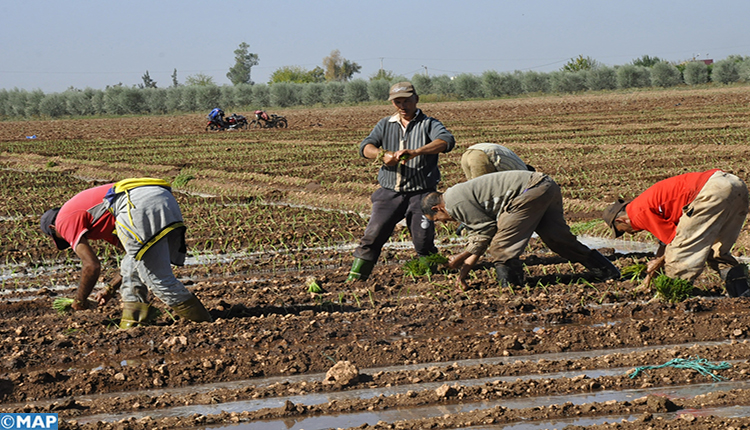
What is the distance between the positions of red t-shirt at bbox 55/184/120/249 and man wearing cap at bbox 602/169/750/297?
3726mm

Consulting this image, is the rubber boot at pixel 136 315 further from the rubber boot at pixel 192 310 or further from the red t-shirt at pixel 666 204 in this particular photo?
the red t-shirt at pixel 666 204

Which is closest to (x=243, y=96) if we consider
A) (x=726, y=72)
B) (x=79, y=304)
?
(x=726, y=72)

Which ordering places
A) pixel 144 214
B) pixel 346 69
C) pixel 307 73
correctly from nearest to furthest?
pixel 144 214, pixel 307 73, pixel 346 69

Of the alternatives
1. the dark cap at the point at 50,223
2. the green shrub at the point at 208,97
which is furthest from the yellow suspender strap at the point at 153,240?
the green shrub at the point at 208,97

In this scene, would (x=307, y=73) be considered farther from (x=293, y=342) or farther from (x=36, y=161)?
(x=293, y=342)

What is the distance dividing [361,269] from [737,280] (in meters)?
3.02

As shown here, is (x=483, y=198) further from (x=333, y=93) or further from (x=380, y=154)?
(x=333, y=93)

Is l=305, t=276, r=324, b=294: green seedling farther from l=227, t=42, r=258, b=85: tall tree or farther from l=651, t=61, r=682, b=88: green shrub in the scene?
l=227, t=42, r=258, b=85: tall tree

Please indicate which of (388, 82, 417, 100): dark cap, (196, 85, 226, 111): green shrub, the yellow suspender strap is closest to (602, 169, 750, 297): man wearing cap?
(388, 82, 417, 100): dark cap

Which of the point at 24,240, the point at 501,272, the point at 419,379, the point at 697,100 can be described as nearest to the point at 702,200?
the point at 501,272

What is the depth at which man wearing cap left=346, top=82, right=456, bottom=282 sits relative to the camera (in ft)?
21.2

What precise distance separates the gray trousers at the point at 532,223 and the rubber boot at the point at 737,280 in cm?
113

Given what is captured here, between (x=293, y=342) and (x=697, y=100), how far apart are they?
31886 mm

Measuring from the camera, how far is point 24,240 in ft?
30.7
